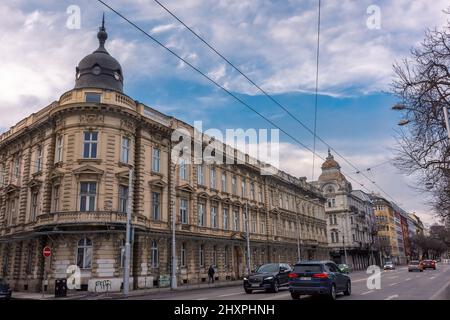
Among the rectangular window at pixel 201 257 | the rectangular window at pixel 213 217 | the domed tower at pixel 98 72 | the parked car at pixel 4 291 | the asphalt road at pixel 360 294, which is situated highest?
the domed tower at pixel 98 72

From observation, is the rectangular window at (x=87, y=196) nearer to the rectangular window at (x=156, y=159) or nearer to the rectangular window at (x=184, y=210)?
the rectangular window at (x=156, y=159)

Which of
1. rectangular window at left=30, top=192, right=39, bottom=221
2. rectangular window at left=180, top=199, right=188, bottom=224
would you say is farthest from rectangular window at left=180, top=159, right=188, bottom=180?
rectangular window at left=30, top=192, right=39, bottom=221

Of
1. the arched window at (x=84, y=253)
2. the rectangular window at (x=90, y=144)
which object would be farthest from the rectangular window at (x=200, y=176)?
the arched window at (x=84, y=253)

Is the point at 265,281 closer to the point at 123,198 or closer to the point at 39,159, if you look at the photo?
the point at 123,198

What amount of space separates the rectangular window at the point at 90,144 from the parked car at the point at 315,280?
19248 millimetres

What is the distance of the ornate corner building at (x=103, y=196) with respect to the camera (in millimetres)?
28891

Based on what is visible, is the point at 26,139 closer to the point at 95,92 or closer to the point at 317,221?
the point at 95,92

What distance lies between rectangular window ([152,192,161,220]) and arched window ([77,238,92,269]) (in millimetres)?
6551

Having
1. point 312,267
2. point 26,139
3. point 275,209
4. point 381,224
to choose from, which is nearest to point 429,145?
point 312,267

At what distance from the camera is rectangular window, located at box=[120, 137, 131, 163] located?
1272 inches

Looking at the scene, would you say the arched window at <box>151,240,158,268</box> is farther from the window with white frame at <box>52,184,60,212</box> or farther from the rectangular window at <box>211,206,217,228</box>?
the rectangular window at <box>211,206,217,228</box>

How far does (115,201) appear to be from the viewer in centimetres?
3053

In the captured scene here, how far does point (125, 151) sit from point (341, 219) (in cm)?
6627
